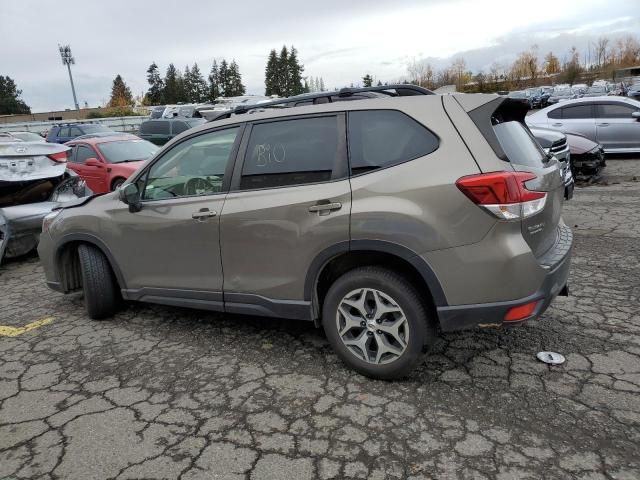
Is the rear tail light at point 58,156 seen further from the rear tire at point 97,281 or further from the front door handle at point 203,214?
the front door handle at point 203,214

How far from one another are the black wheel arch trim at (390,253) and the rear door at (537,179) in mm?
565

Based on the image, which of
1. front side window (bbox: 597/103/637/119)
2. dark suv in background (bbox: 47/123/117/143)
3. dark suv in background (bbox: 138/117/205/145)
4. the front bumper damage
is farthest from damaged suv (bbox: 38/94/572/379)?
dark suv in background (bbox: 47/123/117/143)

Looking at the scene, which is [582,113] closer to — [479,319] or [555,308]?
[555,308]

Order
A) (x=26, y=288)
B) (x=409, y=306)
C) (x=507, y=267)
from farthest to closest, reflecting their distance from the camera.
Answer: (x=26, y=288) < (x=409, y=306) < (x=507, y=267)

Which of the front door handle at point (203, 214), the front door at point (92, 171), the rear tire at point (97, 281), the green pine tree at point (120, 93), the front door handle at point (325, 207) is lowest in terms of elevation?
the rear tire at point (97, 281)

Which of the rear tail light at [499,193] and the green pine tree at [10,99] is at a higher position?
the green pine tree at [10,99]

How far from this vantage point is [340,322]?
10.8 feet

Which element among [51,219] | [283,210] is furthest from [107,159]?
[283,210]

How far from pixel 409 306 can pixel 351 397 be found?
675 mm

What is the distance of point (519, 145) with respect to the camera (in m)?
3.28

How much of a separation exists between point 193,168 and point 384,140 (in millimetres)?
1606

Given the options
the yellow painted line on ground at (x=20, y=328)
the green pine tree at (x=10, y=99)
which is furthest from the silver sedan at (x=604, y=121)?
the green pine tree at (x=10, y=99)

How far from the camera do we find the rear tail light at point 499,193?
109 inches

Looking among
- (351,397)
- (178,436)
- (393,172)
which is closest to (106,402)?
(178,436)
